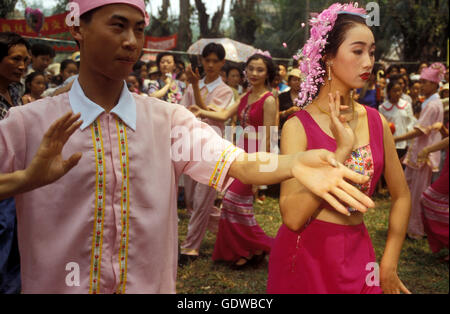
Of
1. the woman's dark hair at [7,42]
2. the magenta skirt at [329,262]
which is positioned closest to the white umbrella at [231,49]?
the woman's dark hair at [7,42]

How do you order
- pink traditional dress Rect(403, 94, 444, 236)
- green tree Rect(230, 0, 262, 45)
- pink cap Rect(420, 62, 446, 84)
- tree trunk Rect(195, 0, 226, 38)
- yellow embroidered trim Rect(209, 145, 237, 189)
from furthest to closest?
green tree Rect(230, 0, 262, 45) < tree trunk Rect(195, 0, 226, 38) < pink cap Rect(420, 62, 446, 84) < pink traditional dress Rect(403, 94, 444, 236) < yellow embroidered trim Rect(209, 145, 237, 189)

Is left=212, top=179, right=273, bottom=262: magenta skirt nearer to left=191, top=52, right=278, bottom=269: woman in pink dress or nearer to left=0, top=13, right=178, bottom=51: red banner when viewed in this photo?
left=191, top=52, right=278, bottom=269: woman in pink dress

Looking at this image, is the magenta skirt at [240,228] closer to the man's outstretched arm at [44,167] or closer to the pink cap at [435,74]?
the pink cap at [435,74]

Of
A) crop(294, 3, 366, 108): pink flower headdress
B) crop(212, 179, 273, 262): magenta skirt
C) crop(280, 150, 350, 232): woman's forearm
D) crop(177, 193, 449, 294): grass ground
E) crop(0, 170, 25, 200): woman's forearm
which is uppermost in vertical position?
crop(294, 3, 366, 108): pink flower headdress

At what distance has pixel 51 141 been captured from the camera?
139cm

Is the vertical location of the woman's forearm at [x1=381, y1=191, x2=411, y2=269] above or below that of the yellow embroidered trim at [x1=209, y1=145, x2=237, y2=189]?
below

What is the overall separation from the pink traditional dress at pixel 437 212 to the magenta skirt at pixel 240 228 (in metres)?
1.92

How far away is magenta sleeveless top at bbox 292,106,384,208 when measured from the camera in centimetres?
228

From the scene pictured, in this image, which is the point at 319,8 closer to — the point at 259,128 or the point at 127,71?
the point at 127,71

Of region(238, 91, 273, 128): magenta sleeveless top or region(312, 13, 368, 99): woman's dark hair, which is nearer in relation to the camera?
region(312, 13, 368, 99): woman's dark hair

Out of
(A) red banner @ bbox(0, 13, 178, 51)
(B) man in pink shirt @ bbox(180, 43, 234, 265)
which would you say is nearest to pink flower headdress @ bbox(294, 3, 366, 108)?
(B) man in pink shirt @ bbox(180, 43, 234, 265)

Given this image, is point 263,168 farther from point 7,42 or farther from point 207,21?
point 207,21

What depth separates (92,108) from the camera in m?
1.71
